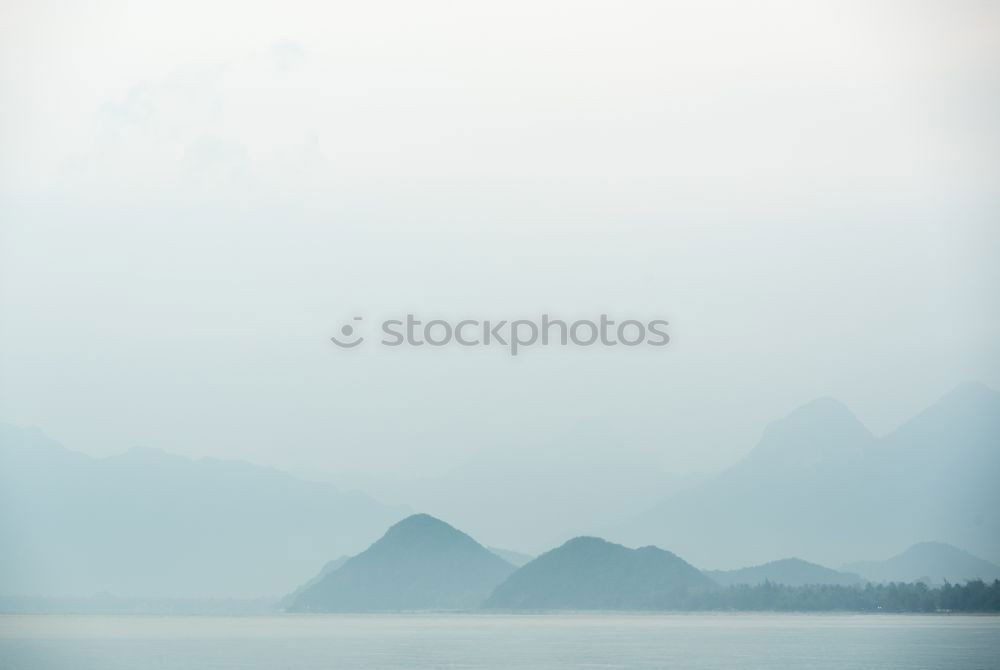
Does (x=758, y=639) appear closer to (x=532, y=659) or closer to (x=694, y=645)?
(x=694, y=645)

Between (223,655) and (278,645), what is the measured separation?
9822mm

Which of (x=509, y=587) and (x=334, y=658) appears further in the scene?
(x=509, y=587)

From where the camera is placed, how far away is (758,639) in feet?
200

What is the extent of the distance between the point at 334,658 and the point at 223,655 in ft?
17.5

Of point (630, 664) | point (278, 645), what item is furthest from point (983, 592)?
point (630, 664)

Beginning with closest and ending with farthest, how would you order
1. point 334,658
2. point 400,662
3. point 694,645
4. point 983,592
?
1. point 400,662
2. point 334,658
3. point 694,645
4. point 983,592

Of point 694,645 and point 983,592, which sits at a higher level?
point 983,592

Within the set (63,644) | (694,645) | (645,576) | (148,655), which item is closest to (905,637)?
(694,645)

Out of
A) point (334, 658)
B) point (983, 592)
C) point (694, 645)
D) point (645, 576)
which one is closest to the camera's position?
point (334, 658)

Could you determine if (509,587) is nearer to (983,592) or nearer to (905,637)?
(983,592)

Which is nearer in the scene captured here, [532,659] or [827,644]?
[532,659]

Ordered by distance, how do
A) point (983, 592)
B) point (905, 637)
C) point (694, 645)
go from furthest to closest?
point (983, 592) < point (905, 637) < point (694, 645)

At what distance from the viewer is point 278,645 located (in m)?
57.7

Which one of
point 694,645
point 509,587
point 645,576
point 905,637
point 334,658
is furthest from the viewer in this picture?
point 509,587
